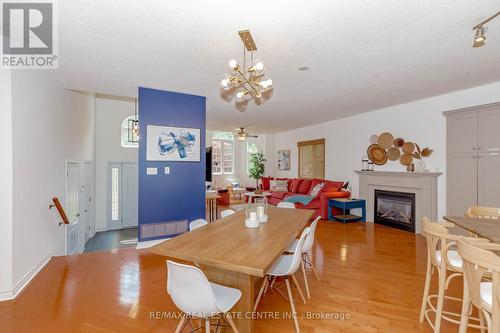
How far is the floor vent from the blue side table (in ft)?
11.8

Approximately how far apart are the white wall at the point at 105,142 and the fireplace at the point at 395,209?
700cm

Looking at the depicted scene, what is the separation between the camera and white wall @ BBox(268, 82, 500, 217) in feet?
14.5

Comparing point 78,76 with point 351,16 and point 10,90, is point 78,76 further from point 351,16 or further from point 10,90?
point 351,16

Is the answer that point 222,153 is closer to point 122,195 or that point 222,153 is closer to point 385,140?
point 122,195

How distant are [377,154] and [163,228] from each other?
4.97 metres

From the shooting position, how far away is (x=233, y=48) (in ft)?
9.04

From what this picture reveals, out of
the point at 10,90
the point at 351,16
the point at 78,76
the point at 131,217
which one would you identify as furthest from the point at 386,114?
the point at 131,217

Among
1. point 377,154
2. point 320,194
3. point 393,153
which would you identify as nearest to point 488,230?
point 393,153

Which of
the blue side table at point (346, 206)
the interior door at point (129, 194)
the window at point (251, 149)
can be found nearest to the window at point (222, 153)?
the window at point (251, 149)

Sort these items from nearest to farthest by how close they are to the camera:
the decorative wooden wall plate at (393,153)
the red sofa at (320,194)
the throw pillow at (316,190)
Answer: the decorative wooden wall plate at (393,153) → the red sofa at (320,194) → the throw pillow at (316,190)

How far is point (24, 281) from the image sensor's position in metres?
2.74

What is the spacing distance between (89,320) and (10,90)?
2.39 m

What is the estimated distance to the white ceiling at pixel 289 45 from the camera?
6.79 feet

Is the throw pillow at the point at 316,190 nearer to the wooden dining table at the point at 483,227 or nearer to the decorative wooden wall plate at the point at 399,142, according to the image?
the decorative wooden wall plate at the point at 399,142
